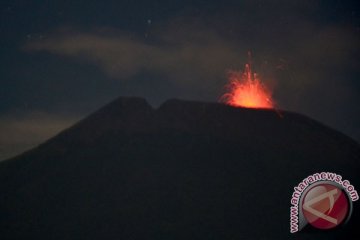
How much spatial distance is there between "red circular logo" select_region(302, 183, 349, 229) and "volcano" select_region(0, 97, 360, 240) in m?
41.8

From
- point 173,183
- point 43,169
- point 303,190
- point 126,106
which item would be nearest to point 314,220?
point 303,190

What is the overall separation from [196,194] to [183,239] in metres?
14.8

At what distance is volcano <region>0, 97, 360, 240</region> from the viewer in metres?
85.6

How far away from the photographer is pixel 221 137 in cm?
10888

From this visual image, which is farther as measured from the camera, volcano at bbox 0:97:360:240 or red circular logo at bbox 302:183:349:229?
volcano at bbox 0:97:360:240

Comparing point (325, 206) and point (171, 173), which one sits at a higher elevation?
point (171, 173)

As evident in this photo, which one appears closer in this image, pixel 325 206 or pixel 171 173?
pixel 325 206

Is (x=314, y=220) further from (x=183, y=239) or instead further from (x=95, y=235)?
(x=95, y=235)

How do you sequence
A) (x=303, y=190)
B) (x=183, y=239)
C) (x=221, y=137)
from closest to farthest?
(x=303, y=190) → (x=183, y=239) → (x=221, y=137)

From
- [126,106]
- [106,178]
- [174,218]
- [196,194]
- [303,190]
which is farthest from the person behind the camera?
[126,106]

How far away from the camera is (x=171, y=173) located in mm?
100500

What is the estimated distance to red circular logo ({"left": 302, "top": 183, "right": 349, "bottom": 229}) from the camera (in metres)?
37.3

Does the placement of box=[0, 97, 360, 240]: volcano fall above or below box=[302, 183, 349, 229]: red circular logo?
above

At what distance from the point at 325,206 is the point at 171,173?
6394cm
